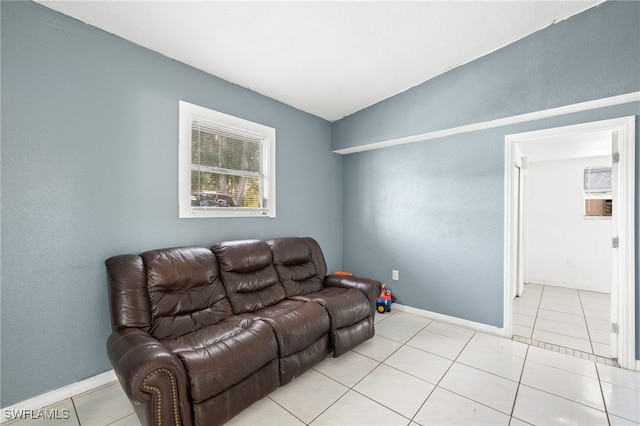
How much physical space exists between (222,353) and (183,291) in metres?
0.72

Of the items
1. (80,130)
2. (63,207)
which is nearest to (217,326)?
(63,207)

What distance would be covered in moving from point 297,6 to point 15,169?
213 centimetres

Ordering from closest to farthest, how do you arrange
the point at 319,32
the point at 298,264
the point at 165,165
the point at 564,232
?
the point at 319,32
the point at 165,165
the point at 298,264
the point at 564,232

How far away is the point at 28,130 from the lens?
5.78 feet

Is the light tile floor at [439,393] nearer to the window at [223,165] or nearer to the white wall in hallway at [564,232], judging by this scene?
the window at [223,165]

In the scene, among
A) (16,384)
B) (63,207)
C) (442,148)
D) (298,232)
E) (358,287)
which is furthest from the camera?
(298,232)

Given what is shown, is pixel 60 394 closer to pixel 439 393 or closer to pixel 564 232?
pixel 439 393

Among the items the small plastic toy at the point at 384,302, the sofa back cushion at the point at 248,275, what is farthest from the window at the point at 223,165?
the small plastic toy at the point at 384,302

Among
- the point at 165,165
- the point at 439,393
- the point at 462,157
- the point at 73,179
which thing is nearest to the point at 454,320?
the point at 439,393

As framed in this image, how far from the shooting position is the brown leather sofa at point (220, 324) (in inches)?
55.6

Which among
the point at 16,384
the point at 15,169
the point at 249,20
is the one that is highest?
the point at 249,20

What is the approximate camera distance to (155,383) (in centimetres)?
133

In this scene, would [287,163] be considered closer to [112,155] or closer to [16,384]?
[112,155]

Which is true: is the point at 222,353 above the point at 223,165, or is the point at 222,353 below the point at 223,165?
below
